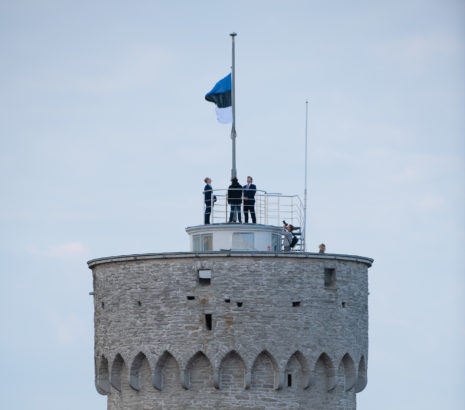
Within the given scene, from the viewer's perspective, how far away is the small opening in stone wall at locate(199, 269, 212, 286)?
4731cm

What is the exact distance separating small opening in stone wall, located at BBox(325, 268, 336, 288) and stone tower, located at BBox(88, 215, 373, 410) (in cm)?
3

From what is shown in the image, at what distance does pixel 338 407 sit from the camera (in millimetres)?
48156

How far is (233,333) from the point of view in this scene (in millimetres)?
46875

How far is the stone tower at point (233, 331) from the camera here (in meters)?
46.9

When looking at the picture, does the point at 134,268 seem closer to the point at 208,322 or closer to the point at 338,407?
the point at 208,322

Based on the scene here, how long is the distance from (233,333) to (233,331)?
5cm

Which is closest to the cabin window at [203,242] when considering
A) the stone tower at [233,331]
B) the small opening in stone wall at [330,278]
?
the stone tower at [233,331]

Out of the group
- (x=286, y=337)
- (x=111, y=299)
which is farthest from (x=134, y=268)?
(x=286, y=337)

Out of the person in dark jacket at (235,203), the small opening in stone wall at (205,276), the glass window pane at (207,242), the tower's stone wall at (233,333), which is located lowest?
the tower's stone wall at (233,333)

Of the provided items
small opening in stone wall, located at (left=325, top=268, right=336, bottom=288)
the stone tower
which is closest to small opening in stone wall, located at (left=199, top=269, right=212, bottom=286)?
the stone tower

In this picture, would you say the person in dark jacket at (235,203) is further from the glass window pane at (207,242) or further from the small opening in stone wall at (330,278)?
the small opening in stone wall at (330,278)

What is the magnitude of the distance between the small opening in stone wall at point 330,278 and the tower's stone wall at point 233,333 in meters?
0.03

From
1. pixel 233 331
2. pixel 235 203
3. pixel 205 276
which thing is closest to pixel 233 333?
pixel 233 331

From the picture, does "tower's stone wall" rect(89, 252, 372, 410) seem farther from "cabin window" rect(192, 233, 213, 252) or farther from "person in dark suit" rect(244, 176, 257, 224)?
"person in dark suit" rect(244, 176, 257, 224)
